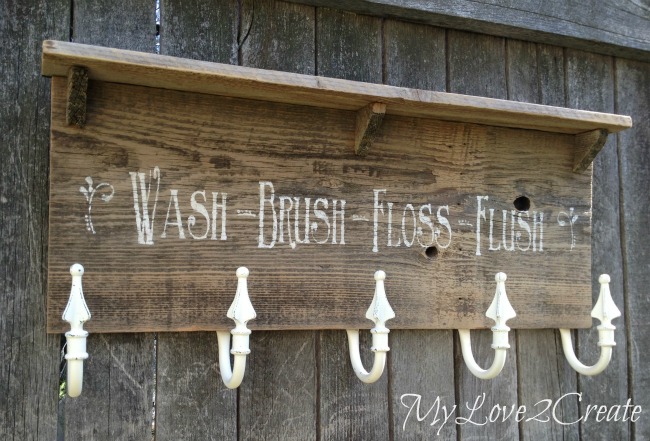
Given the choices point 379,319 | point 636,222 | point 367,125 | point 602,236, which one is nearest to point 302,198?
point 367,125

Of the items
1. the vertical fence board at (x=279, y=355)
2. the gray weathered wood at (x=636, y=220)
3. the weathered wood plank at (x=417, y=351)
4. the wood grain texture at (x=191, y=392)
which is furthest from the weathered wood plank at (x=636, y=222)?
the wood grain texture at (x=191, y=392)

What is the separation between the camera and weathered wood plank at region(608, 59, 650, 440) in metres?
1.78

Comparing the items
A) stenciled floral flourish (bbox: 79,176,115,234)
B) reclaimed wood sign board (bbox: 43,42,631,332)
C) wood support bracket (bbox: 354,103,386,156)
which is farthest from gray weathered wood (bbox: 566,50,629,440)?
stenciled floral flourish (bbox: 79,176,115,234)

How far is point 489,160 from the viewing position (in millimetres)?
1576

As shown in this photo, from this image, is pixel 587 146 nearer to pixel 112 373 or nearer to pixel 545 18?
pixel 545 18

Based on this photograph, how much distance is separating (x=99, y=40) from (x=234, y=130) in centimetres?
31

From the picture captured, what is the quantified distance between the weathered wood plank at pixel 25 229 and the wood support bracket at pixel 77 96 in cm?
10

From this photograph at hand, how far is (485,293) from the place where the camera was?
5.06 ft

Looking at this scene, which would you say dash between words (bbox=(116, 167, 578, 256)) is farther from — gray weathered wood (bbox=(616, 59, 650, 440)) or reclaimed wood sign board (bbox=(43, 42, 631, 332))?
gray weathered wood (bbox=(616, 59, 650, 440))

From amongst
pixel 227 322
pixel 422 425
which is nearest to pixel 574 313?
pixel 422 425

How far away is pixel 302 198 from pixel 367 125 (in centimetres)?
19

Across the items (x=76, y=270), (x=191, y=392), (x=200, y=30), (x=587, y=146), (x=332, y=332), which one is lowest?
→ (x=191, y=392)

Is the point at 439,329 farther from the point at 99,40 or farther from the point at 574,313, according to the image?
the point at 99,40

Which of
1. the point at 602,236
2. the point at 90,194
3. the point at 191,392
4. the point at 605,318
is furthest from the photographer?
the point at 602,236
